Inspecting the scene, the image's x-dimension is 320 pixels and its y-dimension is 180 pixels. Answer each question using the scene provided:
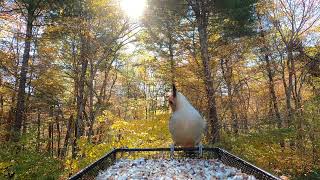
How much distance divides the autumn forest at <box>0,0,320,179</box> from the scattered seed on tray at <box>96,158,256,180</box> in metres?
3.67

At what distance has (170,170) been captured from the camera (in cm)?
278

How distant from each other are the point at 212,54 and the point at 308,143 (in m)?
3.76

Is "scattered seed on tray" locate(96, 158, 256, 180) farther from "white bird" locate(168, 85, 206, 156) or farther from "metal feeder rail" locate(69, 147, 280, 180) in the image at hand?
"white bird" locate(168, 85, 206, 156)

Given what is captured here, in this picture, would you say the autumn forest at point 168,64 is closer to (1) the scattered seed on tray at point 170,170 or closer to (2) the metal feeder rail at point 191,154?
(2) the metal feeder rail at point 191,154

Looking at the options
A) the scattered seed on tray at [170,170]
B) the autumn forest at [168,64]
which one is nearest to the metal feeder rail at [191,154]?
the scattered seed on tray at [170,170]

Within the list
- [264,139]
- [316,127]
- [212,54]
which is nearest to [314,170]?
[316,127]

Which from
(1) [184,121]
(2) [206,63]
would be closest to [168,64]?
(2) [206,63]

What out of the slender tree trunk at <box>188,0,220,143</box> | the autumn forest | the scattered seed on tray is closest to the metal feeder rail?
the scattered seed on tray

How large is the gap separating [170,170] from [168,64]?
8.38 m

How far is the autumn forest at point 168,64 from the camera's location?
25.3 feet

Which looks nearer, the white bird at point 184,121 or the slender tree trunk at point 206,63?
the white bird at point 184,121

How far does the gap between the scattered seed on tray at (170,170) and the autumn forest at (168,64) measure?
12.0ft

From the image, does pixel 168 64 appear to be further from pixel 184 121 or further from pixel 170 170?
pixel 170 170

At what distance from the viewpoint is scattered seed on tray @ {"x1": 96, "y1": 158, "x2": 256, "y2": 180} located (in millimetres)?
2426
